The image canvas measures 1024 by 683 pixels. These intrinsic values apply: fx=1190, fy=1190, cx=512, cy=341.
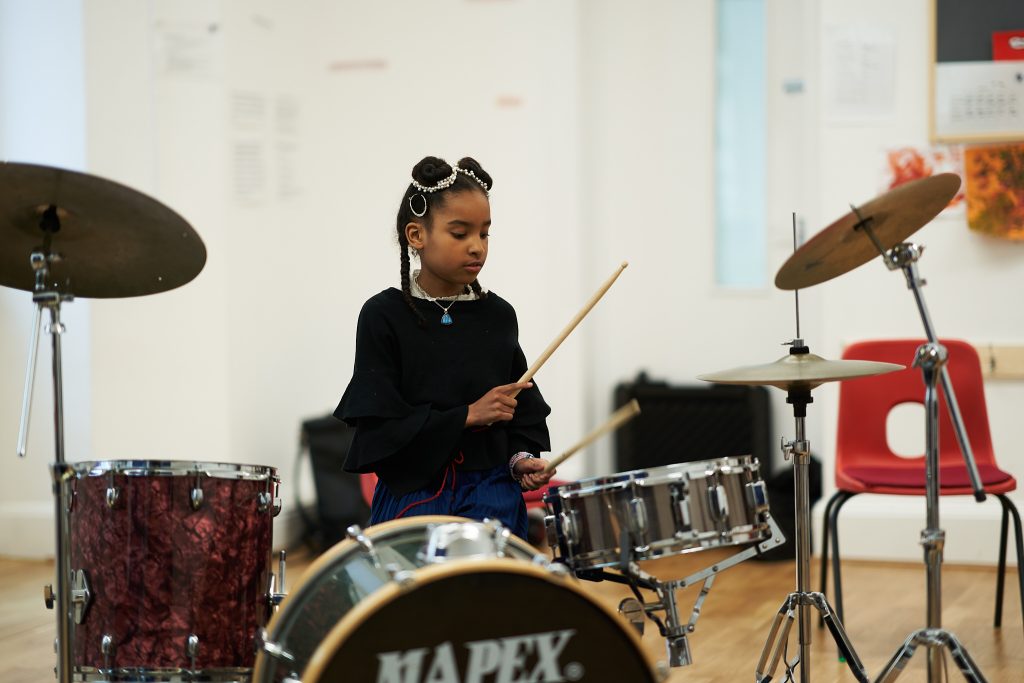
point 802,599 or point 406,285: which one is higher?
point 406,285

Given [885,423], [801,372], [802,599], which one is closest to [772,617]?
[885,423]

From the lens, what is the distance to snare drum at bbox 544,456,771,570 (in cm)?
204

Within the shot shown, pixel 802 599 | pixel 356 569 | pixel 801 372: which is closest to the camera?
pixel 356 569

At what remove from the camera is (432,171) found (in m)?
2.21

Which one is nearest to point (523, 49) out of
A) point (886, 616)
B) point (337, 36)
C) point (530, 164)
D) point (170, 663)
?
point (530, 164)

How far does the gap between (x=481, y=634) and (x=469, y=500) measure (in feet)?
1.97

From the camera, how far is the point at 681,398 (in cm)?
463

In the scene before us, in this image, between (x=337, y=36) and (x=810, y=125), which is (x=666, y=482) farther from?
(x=337, y=36)

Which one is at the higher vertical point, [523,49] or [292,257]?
[523,49]

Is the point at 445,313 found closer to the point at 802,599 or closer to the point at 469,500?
the point at 469,500

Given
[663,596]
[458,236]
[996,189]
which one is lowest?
[663,596]

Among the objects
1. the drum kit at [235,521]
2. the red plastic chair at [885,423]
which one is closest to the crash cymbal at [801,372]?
the drum kit at [235,521]

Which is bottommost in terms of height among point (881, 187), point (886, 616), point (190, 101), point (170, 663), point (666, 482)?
point (886, 616)

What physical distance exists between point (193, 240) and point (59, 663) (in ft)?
2.49
